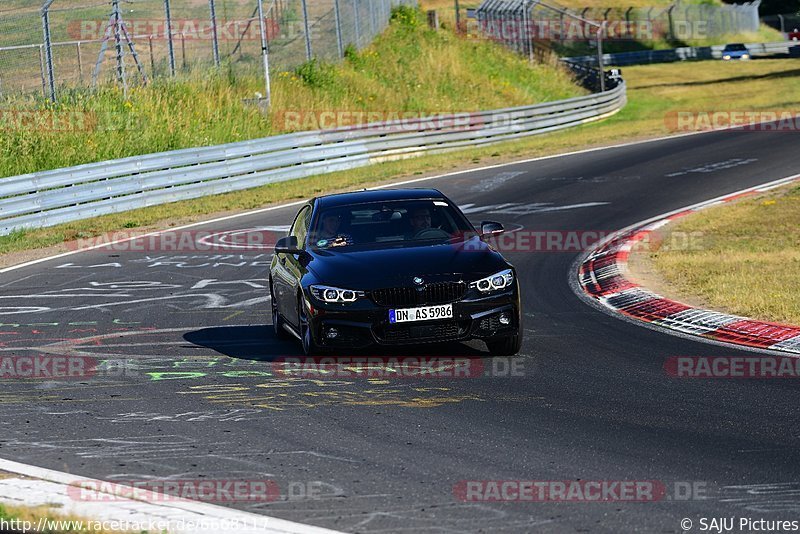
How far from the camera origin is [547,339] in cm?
1145

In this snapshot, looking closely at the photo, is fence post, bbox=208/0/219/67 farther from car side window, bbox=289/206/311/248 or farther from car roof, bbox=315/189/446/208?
car roof, bbox=315/189/446/208

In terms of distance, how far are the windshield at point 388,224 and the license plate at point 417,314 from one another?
49.3 inches

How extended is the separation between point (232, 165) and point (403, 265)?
58.4 feet

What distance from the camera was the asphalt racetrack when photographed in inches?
241

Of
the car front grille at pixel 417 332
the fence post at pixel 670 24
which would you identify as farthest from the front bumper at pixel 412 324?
the fence post at pixel 670 24

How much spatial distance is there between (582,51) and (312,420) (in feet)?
259

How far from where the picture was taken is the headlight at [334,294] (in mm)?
10281

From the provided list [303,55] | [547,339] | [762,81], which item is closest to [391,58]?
[303,55]

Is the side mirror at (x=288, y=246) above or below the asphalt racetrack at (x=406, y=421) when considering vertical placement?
above

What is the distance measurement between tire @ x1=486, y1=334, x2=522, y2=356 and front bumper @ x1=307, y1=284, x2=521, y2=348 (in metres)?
0.09

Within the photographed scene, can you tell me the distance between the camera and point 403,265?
10.5m

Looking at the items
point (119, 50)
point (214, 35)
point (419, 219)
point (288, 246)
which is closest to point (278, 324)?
point (288, 246)

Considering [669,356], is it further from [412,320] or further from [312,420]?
[312,420]

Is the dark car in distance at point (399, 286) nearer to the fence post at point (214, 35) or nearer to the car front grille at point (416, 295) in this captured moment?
the car front grille at point (416, 295)
